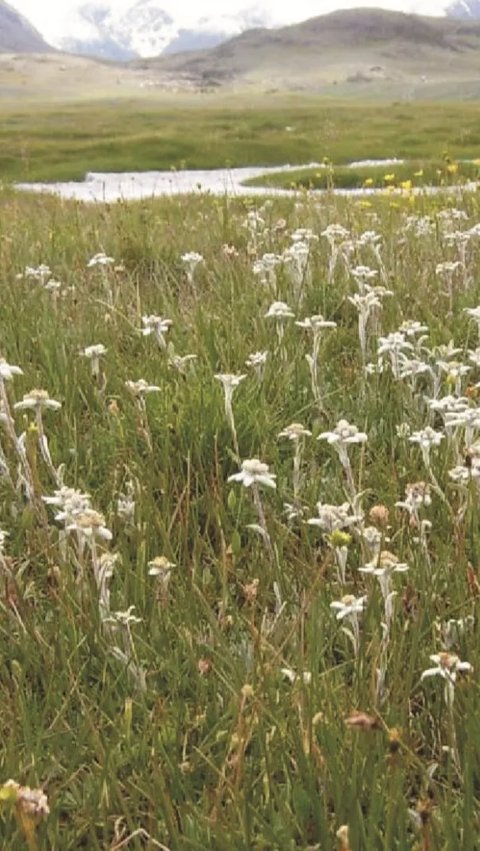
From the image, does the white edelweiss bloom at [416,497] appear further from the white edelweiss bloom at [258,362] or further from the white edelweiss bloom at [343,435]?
the white edelweiss bloom at [258,362]

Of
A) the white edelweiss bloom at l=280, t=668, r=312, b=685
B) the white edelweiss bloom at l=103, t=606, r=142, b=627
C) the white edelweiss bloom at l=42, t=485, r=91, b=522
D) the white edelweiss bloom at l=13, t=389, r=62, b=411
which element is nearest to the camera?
the white edelweiss bloom at l=280, t=668, r=312, b=685

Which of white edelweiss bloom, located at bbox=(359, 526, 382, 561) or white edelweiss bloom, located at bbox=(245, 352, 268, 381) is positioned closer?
white edelweiss bloom, located at bbox=(359, 526, 382, 561)

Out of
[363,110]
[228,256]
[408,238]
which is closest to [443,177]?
[408,238]

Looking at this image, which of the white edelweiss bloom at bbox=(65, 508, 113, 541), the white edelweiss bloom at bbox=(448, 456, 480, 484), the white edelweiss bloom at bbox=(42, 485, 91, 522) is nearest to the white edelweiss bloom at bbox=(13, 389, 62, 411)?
the white edelweiss bloom at bbox=(42, 485, 91, 522)

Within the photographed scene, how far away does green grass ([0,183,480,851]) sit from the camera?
1.77 m

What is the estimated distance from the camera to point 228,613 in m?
2.61

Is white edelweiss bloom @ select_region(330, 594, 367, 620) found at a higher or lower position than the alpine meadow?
higher

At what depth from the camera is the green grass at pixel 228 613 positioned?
1771 mm

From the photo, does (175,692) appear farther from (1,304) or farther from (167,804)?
(1,304)

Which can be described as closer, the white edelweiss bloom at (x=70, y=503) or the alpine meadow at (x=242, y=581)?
the alpine meadow at (x=242, y=581)

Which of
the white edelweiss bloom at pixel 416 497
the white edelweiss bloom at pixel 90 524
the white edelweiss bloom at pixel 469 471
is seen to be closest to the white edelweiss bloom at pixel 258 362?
the white edelweiss bloom at pixel 469 471

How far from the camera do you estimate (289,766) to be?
6.47 feet

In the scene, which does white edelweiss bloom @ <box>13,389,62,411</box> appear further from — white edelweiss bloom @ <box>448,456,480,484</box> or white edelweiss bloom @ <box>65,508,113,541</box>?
white edelweiss bloom @ <box>448,456,480,484</box>

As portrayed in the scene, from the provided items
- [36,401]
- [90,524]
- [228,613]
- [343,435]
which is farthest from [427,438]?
[36,401]
